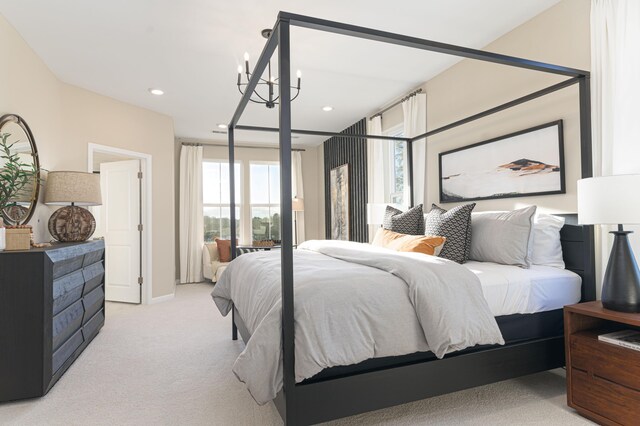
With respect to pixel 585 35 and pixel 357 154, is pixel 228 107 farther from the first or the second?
pixel 585 35

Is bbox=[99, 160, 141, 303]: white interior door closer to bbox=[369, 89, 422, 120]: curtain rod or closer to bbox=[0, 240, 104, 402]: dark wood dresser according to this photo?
bbox=[0, 240, 104, 402]: dark wood dresser

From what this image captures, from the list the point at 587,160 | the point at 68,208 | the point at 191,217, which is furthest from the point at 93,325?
the point at 587,160

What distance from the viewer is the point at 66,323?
2.73m

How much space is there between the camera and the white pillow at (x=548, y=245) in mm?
2486

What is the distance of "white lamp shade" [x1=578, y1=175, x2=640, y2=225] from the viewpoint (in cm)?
179

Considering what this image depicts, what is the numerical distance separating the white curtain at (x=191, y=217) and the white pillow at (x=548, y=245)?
5481 mm

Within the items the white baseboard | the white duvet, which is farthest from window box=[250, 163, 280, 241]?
the white duvet

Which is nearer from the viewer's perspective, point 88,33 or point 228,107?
point 88,33

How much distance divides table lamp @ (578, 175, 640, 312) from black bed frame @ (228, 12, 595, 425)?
0.42m

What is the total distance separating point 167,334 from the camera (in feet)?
11.8

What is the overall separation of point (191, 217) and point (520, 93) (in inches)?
214

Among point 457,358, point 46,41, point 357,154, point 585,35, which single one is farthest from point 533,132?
point 46,41

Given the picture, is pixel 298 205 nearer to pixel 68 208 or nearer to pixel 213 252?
pixel 213 252

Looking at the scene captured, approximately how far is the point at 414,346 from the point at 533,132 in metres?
2.08
